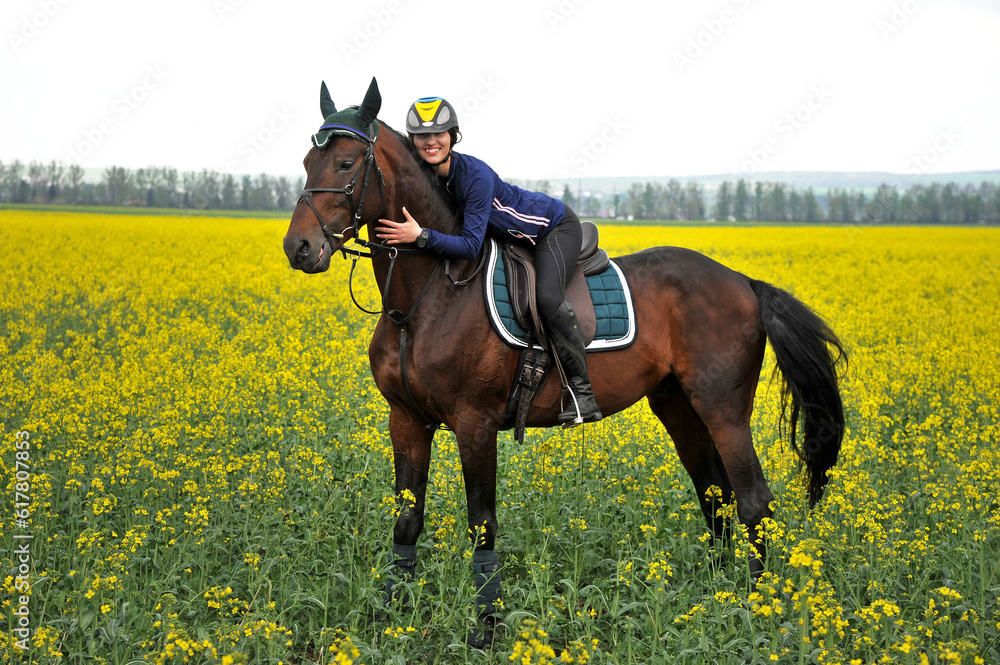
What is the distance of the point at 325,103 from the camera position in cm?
383

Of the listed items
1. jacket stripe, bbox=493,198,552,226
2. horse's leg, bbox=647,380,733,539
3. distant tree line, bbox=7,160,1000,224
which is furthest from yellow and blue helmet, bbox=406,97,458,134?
distant tree line, bbox=7,160,1000,224

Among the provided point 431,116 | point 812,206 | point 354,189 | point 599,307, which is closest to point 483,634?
point 599,307

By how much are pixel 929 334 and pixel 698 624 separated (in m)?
10.0

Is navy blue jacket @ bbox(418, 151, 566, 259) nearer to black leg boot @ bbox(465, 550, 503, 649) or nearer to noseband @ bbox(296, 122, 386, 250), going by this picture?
noseband @ bbox(296, 122, 386, 250)

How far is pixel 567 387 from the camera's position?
4.32 meters

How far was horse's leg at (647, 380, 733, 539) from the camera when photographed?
4922 millimetres

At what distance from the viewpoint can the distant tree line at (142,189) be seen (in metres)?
62.0

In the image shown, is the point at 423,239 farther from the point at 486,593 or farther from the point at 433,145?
the point at 486,593

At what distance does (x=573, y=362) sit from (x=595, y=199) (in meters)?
67.5

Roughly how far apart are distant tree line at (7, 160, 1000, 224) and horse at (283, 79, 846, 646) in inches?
1998

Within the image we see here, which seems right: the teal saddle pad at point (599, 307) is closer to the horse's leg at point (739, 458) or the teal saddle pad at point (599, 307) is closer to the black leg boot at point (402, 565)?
the horse's leg at point (739, 458)

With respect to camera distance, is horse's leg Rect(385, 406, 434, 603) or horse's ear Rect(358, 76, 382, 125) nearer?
horse's ear Rect(358, 76, 382, 125)

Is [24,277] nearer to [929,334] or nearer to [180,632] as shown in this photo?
[180,632]

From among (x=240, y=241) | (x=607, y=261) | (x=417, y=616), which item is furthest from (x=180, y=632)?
(x=240, y=241)
